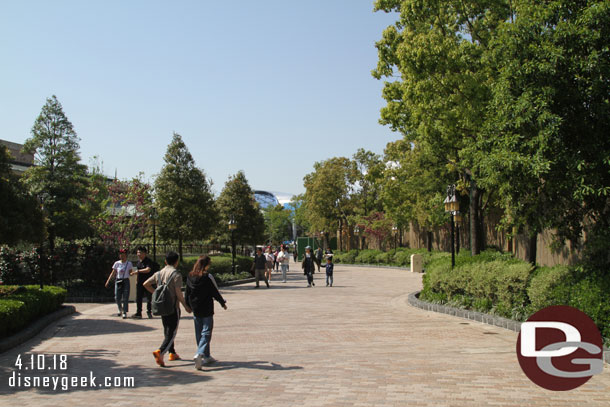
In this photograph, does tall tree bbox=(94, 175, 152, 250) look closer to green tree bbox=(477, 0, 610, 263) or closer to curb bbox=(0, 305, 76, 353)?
curb bbox=(0, 305, 76, 353)

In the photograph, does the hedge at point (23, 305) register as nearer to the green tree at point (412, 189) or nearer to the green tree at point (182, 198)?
the green tree at point (182, 198)

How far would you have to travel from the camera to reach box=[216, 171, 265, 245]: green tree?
4091cm

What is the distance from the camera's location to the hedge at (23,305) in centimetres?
1049

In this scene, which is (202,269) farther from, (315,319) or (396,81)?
(396,81)

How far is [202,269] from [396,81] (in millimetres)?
→ 14363

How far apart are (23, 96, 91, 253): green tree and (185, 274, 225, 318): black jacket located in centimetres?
1904

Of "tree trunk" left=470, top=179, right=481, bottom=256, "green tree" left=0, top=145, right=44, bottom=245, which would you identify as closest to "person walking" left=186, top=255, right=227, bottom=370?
"green tree" left=0, top=145, right=44, bottom=245

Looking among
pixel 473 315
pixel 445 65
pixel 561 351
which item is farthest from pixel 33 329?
pixel 445 65

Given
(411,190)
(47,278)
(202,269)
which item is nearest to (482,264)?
(202,269)

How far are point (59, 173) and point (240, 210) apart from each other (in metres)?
15.1

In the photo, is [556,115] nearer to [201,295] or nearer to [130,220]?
[201,295]

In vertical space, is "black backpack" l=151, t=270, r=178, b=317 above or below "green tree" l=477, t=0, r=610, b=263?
below

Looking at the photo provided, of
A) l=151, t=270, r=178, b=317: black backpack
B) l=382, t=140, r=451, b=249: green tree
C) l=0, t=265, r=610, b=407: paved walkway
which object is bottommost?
l=0, t=265, r=610, b=407: paved walkway

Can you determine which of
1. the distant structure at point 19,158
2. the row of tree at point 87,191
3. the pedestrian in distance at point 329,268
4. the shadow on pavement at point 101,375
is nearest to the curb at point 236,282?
the row of tree at point 87,191
